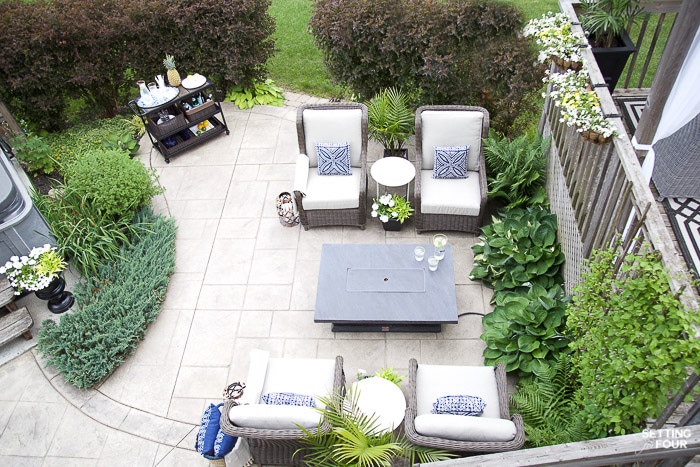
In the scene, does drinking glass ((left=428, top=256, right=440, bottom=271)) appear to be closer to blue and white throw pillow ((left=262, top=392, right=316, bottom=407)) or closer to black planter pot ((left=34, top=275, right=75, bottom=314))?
blue and white throw pillow ((left=262, top=392, right=316, bottom=407))

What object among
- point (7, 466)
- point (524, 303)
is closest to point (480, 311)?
point (524, 303)

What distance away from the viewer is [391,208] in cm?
678

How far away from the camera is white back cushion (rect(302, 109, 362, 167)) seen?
22.4 ft

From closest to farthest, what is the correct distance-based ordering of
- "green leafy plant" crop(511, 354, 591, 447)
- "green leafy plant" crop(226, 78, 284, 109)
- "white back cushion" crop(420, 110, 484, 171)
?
"green leafy plant" crop(511, 354, 591, 447)
"white back cushion" crop(420, 110, 484, 171)
"green leafy plant" crop(226, 78, 284, 109)

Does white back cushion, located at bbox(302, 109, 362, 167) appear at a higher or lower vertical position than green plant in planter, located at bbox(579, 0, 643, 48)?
lower

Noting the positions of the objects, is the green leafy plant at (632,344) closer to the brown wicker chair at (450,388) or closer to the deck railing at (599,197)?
the deck railing at (599,197)

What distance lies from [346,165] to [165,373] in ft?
10.7

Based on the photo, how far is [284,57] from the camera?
10.2 meters

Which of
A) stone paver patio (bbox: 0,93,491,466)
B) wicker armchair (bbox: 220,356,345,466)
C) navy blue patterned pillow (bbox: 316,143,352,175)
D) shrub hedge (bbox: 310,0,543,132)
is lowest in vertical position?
stone paver patio (bbox: 0,93,491,466)

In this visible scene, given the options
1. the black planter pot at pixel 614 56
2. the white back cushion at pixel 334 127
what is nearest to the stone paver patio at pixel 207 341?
the white back cushion at pixel 334 127

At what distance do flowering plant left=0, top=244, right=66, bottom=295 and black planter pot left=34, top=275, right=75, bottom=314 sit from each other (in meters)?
0.11

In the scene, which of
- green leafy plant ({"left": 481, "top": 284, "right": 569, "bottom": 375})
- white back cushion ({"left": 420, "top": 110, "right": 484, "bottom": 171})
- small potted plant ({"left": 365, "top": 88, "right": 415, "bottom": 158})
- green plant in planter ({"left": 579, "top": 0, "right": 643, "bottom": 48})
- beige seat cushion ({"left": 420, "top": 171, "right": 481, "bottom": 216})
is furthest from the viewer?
small potted plant ({"left": 365, "top": 88, "right": 415, "bottom": 158})

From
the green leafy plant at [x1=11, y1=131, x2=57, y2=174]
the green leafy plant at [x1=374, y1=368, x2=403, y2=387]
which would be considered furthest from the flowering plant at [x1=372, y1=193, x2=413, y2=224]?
the green leafy plant at [x1=11, y1=131, x2=57, y2=174]

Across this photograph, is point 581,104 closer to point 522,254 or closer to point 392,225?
point 522,254
